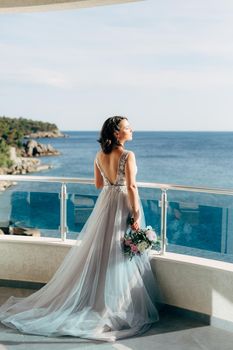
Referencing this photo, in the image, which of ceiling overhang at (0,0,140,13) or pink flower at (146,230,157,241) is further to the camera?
ceiling overhang at (0,0,140,13)

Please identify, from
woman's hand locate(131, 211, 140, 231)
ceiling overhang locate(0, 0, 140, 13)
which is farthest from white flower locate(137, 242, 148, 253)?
ceiling overhang locate(0, 0, 140, 13)

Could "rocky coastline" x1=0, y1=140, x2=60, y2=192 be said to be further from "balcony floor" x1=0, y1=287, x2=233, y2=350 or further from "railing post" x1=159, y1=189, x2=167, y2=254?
"balcony floor" x1=0, y1=287, x2=233, y2=350

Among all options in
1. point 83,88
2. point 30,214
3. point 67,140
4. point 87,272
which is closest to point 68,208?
point 30,214

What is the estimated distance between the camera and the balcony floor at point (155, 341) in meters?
4.05

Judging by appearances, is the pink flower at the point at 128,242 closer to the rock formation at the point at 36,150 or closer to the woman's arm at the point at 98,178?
the woman's arm at the point at 98,178

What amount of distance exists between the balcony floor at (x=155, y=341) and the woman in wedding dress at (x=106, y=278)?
0.39 feet

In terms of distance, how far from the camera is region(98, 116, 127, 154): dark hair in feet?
15.0

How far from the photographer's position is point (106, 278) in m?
4.55

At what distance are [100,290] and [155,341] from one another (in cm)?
64

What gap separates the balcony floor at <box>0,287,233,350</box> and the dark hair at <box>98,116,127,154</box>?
147 centimetres

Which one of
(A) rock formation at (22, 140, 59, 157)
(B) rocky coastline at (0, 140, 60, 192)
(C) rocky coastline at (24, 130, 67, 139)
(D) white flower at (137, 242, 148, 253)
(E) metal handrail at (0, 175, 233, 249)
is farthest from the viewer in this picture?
(A) rock formation at (22, 140, 59, 157)

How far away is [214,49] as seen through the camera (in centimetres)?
4028

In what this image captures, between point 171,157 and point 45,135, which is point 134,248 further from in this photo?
point 171,157

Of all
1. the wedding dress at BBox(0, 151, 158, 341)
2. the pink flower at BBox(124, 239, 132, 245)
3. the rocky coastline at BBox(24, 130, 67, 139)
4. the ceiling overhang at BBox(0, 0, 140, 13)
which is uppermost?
the rocky coastline at BBox(24, 130, 67, 139)
